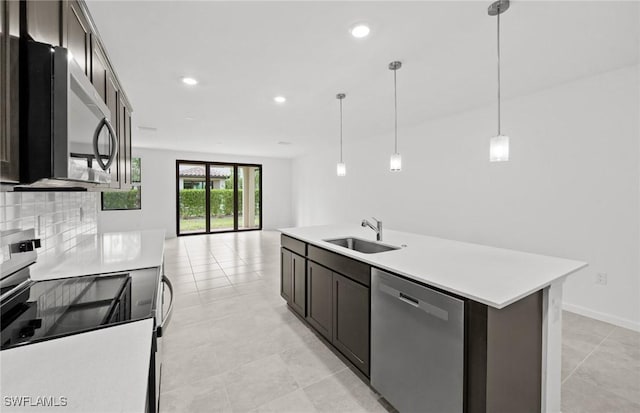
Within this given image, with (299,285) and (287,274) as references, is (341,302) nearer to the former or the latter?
(299,285)

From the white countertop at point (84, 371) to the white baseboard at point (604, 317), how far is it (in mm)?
4204

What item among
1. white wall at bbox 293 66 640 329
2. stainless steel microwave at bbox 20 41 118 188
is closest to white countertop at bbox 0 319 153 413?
stainless steel microwave at bbox 20 41 118 188

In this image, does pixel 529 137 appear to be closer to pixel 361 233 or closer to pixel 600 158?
pixel 600 158

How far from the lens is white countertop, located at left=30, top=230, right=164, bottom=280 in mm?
1631

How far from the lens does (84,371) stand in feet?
2.51

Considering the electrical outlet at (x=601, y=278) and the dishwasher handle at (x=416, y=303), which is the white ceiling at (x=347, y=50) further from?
the electrical outlet at (x=601, y=278)

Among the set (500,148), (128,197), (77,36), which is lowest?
(128,197)

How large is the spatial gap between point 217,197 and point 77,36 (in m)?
7.72

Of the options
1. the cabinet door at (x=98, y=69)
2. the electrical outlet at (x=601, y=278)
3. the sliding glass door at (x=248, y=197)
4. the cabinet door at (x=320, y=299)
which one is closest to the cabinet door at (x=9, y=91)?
the cabinet door at (x=98, y=69)

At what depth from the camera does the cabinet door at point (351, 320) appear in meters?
1.93

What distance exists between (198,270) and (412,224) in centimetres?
395

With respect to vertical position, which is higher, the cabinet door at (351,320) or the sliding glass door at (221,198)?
the sliding glass door at (221,198)

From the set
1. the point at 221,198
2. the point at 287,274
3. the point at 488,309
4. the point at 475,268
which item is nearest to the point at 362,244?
the point at 287,274

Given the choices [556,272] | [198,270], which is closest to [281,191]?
[198,270]
